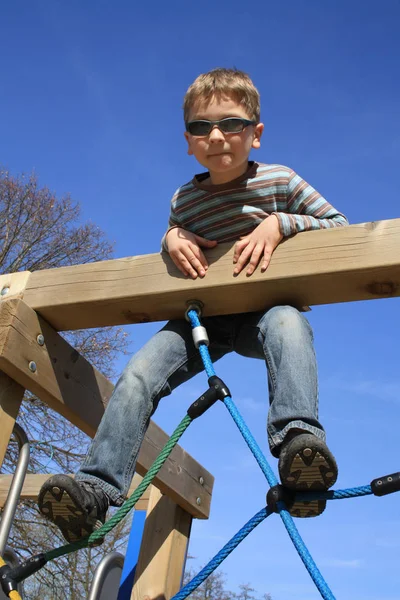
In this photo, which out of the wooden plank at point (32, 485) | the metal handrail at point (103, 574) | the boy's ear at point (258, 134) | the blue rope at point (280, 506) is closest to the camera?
the blue rope at point (280, 506)

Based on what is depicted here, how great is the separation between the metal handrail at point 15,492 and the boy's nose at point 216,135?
1.12m

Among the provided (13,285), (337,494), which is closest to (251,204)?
(13,285)

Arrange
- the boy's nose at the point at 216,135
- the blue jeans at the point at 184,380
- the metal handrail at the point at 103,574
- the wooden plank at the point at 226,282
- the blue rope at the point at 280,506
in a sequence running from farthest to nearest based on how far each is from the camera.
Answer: the metal handrail at the point at 103,574, the boy's nose at the point at 216,135, the wooden plank at the point at 226,282, the blue jeans at the point at 184,380, the blue rope at the point at 280,506

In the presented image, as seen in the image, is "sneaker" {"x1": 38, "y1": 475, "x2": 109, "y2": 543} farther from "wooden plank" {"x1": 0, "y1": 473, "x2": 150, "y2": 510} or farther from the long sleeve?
"wooden plank" {"x1": 0, "y1": 473, "x2": 150, "y2": 510}

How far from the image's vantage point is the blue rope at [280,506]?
1.28 metres

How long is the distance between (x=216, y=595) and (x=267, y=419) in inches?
578

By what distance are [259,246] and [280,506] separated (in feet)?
2.35

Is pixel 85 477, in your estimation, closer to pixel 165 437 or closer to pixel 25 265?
pixel 165 437

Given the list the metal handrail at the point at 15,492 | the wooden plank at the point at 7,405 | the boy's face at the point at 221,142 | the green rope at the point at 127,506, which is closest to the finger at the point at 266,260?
the boy's face at the point at 221,142

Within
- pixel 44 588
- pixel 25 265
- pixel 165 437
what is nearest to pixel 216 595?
pixel 44 588

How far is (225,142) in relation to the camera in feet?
6.34

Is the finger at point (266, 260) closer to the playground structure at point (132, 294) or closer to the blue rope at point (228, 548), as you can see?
the playground structure at point (132, 294)

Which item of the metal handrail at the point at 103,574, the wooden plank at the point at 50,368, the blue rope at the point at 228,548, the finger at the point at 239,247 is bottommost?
the blue rope at the point at 228,548

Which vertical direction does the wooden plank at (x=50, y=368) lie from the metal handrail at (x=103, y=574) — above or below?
above
